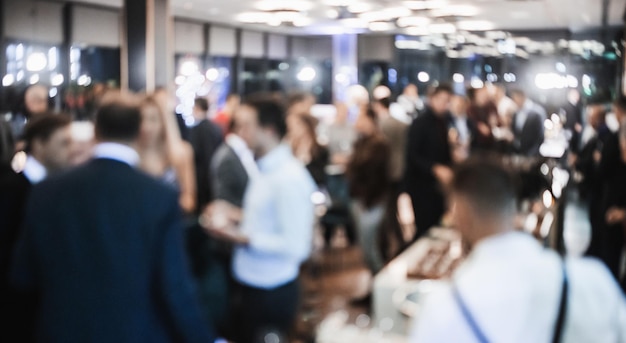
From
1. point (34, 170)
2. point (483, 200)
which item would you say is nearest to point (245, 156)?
point (34, 170)

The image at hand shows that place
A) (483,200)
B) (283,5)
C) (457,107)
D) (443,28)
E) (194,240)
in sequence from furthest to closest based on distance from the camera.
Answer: (443,28)
(283,5)
(457,107)
(194,240)
(483,200)

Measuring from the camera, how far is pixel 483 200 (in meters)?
1.94

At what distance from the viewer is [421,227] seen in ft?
21.1

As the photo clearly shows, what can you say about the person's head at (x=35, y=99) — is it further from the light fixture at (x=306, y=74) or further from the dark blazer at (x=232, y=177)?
the light fixture at (x=306, y=74)

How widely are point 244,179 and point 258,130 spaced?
56.6 inches

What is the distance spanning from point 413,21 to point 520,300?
45.5ft

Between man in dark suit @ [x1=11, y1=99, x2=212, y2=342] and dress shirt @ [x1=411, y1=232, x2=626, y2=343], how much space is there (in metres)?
0.79

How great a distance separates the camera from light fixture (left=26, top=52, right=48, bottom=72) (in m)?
11.1

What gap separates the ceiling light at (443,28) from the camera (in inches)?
637

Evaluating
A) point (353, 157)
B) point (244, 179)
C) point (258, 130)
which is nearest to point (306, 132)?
point (353, 157)

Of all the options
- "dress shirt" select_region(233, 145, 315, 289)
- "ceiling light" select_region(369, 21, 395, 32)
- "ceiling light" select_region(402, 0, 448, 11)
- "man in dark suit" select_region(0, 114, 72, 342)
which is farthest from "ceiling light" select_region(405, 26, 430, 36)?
"man in dark suit" select_region(0, 114, 72, 342)

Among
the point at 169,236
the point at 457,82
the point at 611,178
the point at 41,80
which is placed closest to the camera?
the point at 169,236

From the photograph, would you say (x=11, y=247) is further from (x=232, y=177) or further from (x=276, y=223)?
(x=232, y=177)

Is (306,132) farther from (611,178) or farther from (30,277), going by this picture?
(30,277)
